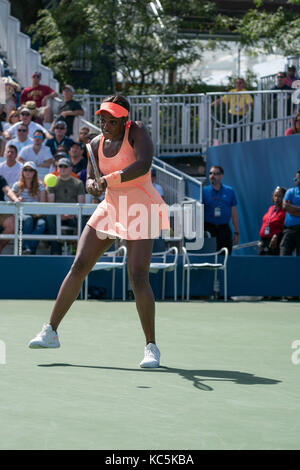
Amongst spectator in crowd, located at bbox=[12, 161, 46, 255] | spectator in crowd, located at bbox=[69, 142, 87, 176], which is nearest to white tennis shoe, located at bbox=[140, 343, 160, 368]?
spectator in crowd, located at bbox=[12, 161, 46, 255]

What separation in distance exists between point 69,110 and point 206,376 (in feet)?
41.4

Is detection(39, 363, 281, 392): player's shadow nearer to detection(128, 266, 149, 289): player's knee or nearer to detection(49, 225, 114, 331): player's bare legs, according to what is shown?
detection(49, 225, 114, 331): player's bare legs

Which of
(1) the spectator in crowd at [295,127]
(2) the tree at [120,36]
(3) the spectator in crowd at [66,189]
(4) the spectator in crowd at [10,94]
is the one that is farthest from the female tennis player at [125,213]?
(2) the tree at [120,36]

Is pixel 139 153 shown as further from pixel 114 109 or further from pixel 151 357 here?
pixel 151 357

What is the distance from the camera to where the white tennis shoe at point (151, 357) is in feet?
22.3

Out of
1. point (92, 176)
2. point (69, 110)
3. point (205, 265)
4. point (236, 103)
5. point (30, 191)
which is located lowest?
point (205, 265)

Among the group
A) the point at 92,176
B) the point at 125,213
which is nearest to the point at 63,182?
the point at 92,176

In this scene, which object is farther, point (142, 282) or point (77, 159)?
point (77, 159)

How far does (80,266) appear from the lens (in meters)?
7.10

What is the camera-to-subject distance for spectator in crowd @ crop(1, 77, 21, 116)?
19000 mm

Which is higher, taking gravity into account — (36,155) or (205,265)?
(36,155)
